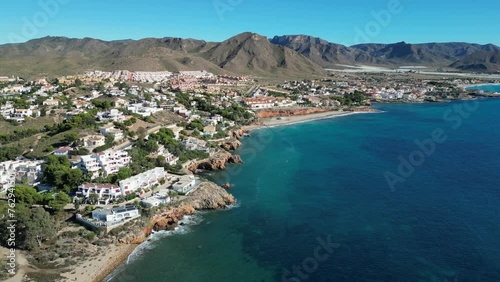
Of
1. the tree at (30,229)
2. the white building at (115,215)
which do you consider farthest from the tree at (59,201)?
the white building at (115,215)

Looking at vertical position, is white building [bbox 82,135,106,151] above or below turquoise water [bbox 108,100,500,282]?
above

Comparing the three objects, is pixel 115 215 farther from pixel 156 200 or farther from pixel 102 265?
pixel 102 265

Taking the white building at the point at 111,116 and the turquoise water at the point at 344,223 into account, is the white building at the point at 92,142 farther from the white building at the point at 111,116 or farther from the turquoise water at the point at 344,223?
the turquoise water at the point at 344,223

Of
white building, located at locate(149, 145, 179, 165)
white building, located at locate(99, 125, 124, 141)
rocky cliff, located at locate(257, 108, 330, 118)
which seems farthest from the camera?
rocky cliff, located at locate(257, 108, 330, 118)

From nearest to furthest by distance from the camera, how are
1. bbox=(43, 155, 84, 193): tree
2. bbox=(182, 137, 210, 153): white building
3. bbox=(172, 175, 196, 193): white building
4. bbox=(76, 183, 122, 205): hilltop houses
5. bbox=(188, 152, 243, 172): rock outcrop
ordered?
bbox=(76, 183, 122, 205): hilltop houses, bbox=(43, 155, 84, 193): tree, bbox=(172, 175, 196, 193): white building, bbox=(188, 152, 243, 172): rock outcrop, bbox=(182, 137, 210, 153): white building

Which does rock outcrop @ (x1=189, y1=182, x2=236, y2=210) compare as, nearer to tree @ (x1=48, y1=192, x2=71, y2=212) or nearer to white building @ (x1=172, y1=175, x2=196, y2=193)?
white building @ (x1=172, y1=175, x2=196, y2=193)

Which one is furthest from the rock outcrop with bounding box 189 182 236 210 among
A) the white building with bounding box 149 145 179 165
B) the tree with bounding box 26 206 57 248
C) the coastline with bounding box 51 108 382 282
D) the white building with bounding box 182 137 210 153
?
the white building with bounding box 182 137 210 153
